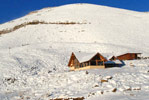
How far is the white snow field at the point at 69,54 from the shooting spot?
19344 millimetres

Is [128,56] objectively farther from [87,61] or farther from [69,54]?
[87,61]

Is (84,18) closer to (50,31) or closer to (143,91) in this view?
(50,31)

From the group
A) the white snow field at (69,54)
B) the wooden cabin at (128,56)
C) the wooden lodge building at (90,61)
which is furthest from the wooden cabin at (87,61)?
the wooden cabin at (128,56)

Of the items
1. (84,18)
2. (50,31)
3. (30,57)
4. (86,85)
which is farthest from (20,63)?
(84,18)

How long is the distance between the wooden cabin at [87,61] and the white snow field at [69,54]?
179 cm

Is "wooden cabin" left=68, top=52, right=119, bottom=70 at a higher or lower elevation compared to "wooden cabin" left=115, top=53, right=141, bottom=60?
lower

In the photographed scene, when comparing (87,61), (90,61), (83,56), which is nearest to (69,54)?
(83,56)

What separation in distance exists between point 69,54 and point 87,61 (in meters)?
10.2

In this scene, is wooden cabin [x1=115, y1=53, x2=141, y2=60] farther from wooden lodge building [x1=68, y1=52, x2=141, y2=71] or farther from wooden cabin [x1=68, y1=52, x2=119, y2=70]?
wooden cabin [x1=68, y1=52, x2=119, y2=70]

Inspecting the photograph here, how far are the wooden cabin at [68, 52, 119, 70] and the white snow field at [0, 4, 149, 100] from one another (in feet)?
5.88

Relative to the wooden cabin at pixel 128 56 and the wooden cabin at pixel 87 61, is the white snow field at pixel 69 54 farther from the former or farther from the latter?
the wooden cabin at pixel 128 56

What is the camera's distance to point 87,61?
35.4m

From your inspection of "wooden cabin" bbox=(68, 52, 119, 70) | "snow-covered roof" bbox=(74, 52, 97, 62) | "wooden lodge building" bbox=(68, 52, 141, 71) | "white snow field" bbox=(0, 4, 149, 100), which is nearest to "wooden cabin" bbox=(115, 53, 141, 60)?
"white snow field" bbox=(0, 4, 149, 100)

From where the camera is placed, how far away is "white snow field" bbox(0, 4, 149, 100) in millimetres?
19344
